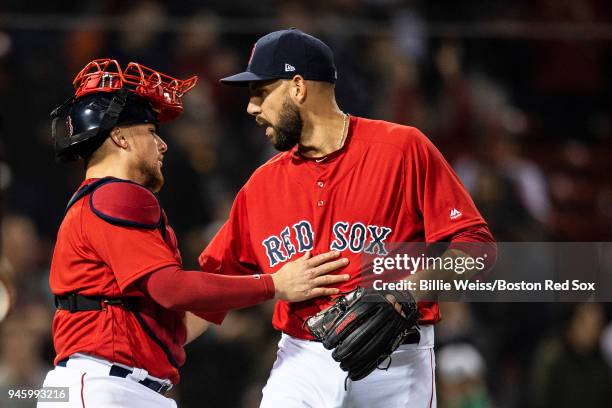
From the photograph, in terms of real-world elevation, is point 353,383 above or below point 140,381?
below

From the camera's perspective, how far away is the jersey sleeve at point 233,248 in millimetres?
3740

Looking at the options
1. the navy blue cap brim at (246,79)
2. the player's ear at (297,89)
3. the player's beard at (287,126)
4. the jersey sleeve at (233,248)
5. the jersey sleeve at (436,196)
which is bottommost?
the jersey sleeve at (233,248)

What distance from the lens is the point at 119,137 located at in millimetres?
3320

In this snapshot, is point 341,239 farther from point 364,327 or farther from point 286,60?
point 286,60

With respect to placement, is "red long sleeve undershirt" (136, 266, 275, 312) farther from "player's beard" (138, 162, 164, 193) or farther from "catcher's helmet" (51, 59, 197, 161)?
"catcher's helmet" (51, 59, 197, 161)

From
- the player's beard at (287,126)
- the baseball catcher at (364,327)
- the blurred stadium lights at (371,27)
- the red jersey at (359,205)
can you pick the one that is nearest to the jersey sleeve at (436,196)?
the red jersey at (359,205)

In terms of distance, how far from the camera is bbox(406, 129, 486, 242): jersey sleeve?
3.41 m

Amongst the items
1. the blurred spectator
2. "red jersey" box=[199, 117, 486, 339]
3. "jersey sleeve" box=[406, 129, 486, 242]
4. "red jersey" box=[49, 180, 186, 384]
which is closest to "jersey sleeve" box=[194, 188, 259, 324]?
"red jersey" box=[199, 117, 486, 339]

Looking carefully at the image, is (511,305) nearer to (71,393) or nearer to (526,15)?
(526,15)

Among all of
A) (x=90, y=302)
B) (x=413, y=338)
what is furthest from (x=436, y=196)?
(x=90, y=302)

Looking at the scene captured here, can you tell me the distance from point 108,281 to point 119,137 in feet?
1.62

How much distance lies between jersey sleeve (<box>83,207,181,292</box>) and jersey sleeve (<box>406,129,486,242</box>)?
896 millimetres

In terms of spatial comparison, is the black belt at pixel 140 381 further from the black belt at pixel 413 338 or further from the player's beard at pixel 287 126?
the player's beard at pixel 287 126

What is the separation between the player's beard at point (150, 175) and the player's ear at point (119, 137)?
0.09 m
